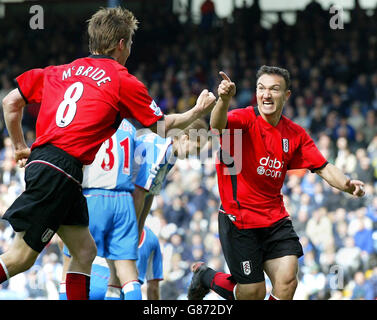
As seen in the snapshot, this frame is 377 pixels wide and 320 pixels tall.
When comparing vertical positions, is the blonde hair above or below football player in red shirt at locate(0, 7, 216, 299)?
above

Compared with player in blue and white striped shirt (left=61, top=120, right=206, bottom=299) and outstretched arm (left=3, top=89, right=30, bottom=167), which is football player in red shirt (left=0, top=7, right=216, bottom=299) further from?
player in blue and white striped shirt (left=61, top=120, right=206, bottom=299)

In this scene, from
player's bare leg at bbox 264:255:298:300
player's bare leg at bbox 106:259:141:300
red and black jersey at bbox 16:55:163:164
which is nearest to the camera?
red and black jersey at bbox 16:55:163:164

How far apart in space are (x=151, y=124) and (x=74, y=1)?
59.8 ft

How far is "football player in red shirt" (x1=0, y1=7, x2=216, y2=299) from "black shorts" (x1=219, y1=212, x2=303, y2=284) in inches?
52.3

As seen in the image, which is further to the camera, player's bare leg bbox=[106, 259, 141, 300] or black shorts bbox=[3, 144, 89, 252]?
player's bare leg bbox=[106, 259, 141, 300]

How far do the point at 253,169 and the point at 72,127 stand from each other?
1695 mm

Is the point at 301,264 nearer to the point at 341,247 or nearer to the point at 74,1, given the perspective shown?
the point at 341,247

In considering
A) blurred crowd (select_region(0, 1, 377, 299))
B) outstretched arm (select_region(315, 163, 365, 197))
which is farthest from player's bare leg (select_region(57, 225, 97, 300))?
blurred crowd (select_region(0, 1, 377, 299))

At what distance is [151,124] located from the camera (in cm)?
510

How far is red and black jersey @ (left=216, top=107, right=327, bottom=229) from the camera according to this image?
5.93 m

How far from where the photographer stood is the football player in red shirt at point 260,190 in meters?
5.91

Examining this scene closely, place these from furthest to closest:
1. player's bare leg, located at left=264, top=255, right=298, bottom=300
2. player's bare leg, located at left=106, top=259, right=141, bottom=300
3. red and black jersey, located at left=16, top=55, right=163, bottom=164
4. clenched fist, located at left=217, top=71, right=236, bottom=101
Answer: player's bare leg, located at left=106, top=259, right=141, bottom=300
player's bare leg, located at left=264, top=255, right=298, bottom=300
clenched fist, located at left=217, top=71, right=236, bottom=101
red and black jersey, located at left=16, top=55, right=163, bottom=164

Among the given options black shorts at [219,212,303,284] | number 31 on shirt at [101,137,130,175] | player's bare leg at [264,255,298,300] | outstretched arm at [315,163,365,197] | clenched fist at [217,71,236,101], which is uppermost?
clenched fist at [217,71,236,101]

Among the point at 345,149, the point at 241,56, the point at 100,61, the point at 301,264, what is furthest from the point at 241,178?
the point at 241,56
